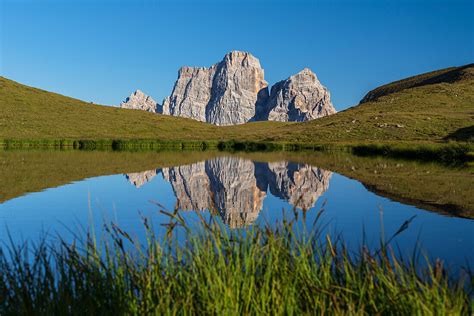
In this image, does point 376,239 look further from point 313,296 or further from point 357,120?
point 357,120

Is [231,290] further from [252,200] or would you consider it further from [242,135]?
[242,135]

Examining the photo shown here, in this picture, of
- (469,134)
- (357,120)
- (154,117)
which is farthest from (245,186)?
(154,117)

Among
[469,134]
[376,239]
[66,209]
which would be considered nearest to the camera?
[376,239]

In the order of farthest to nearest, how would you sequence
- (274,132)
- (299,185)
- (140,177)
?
1. (274,132)
2. (140,177)
3. (299,185)

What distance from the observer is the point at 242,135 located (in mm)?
119500

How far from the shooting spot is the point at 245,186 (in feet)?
92.0

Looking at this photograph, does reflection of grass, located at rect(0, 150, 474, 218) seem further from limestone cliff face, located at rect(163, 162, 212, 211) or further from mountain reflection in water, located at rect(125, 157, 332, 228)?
limestone cliff face, located at rect(163, 162, 212, 211)

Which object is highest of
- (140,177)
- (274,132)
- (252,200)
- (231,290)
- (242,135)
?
(274,132)

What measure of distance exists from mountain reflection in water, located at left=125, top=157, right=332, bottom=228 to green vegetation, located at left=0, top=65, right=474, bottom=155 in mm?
44336

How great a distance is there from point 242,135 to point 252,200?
320ft

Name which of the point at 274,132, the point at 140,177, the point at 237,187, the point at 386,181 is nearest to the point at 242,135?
the point at 274,132

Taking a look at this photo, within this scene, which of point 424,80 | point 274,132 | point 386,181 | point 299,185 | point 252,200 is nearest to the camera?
point 252,200

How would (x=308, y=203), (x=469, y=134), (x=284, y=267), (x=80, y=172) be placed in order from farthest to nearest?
(x=469, y=134), (x=80, y=172), (x=308, y=203), (x=284, y=267)

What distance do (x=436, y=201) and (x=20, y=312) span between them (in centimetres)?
1949
